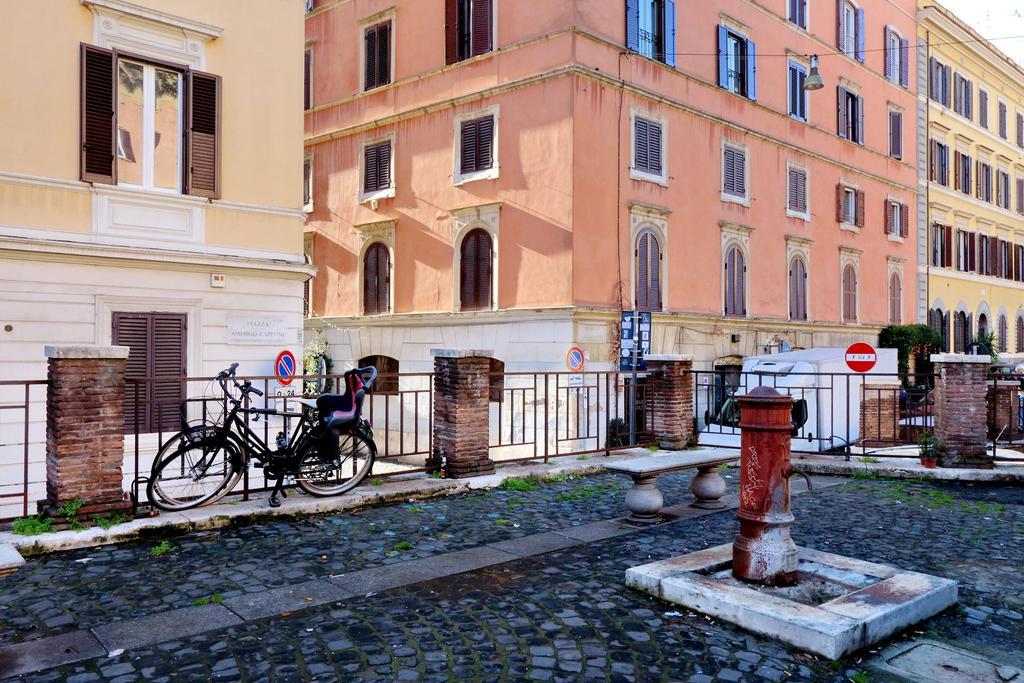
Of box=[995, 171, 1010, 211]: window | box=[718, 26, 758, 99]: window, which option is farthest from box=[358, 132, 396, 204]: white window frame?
box=[995, 171, 1010, 211]: window

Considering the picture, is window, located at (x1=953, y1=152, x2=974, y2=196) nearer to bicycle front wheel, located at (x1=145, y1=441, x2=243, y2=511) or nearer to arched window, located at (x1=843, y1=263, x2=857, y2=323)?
arched window, located at (x1=843, y1=263, x2=857, y2=323)

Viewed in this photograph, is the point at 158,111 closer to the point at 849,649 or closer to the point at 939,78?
the point at 849,649

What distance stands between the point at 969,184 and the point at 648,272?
77.3 feet

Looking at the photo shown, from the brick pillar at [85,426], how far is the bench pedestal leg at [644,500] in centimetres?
464

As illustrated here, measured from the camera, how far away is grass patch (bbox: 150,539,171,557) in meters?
6.36

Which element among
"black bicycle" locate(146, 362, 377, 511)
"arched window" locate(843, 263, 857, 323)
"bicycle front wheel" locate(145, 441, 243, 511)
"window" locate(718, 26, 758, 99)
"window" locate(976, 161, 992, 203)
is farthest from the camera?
"window" locate(976, 161, 992, 203)

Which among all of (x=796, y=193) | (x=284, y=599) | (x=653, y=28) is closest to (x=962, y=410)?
(x=284, y=599)

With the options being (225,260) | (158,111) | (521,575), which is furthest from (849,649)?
(158,111)

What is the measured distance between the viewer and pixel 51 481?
6.75 metres

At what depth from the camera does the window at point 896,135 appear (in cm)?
2959

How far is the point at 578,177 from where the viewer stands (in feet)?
57.9

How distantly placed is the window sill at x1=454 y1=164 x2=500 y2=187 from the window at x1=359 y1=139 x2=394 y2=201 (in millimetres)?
2483

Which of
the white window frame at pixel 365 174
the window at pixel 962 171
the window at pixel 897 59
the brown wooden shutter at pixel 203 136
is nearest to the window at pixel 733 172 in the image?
the white window frame at pixel 365 174

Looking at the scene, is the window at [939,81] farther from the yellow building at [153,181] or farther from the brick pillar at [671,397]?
the yellow building at [153,181]
